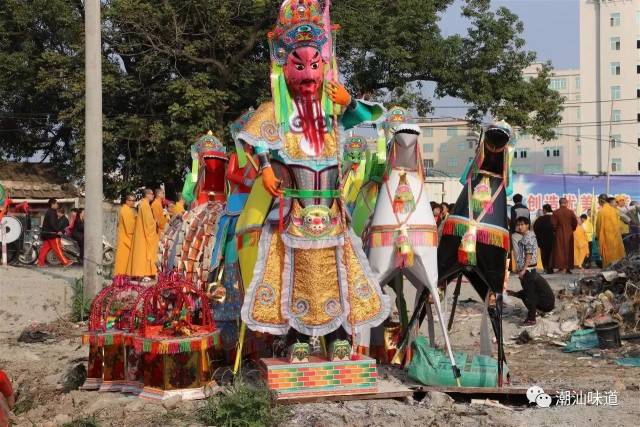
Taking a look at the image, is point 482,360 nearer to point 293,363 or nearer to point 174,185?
point 293,363

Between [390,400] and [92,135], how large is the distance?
24.9 ft

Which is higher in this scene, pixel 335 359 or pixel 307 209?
pixel 307 209

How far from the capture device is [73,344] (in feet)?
35.9

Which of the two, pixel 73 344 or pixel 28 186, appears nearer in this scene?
pixel 73 344

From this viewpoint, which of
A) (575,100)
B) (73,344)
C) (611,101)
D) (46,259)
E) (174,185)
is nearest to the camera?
(73,344)

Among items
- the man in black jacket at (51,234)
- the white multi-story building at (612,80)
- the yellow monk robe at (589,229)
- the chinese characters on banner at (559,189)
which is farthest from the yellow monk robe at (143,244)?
the white multi-story building at (612,80)

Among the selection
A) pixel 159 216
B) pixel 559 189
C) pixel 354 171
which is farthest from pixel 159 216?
pixel 559 189

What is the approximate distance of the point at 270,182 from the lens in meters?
6.75

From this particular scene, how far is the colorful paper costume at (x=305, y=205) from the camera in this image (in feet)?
22.4

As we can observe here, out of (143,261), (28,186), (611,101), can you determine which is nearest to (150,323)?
(143,261)

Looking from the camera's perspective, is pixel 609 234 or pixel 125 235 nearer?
pixel 125 235

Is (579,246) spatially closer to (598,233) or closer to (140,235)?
(598,233)

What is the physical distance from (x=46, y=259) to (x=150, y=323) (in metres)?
13.1

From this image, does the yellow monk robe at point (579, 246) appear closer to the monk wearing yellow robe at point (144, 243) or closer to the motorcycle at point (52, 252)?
the monk wearing yellow robe at point (144, 243)
